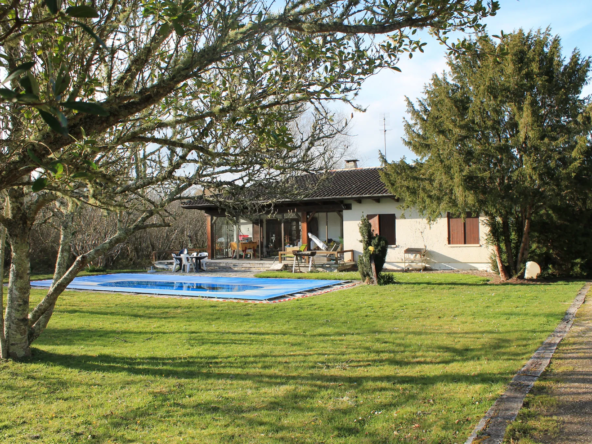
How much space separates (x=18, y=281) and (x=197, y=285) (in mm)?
11175

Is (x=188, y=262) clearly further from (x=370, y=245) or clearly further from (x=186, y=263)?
(x=370, y=245)

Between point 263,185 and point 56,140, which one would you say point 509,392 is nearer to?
point 263,185

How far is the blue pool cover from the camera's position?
45.6 feet

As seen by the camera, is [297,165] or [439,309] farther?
[439,309]

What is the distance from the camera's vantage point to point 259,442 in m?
3.63

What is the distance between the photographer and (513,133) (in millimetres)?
14227

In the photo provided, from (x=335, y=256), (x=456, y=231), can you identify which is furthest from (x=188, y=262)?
(x=456, y=231)

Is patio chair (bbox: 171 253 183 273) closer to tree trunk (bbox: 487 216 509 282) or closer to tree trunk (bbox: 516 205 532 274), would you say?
tree trunk (bbox: 487 216 509 282)

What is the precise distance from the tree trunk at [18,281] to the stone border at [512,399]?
5210mm

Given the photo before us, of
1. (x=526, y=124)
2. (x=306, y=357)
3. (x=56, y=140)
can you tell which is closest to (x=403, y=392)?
(x=306, y=357)

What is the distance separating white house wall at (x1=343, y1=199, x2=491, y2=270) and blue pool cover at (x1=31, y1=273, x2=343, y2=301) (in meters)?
4.92

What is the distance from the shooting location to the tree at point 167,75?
2.70m

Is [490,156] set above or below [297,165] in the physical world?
above

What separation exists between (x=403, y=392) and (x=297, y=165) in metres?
2.85
